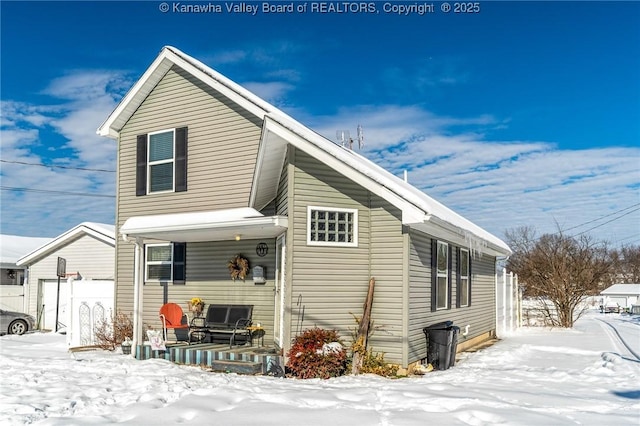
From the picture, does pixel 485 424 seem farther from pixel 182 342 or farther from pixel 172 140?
pixel 172 140

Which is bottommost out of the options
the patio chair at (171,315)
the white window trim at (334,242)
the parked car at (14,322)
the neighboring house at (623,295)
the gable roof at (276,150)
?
the neighboring house at (623,295)

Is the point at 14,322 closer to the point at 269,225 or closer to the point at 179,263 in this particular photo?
the point at 179,263

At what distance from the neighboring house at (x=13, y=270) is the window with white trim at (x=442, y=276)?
14.9 meters

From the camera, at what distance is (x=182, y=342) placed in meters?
11.7

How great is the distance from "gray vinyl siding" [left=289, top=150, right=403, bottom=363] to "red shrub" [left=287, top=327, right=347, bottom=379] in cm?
40

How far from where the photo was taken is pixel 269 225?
9.50 metres

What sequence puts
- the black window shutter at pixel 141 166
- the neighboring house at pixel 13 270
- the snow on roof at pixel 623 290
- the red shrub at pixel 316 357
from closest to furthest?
1. the red shrub at pixel 316 357
2. the black window shutter at pixel 141 166
3. the neighboring house at pixel 13 270
4. the snow on roof at pixel 623 290

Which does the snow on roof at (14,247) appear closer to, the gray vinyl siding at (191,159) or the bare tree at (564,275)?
the gray vinyl siding at (191,159)

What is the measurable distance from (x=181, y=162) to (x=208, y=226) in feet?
10.1

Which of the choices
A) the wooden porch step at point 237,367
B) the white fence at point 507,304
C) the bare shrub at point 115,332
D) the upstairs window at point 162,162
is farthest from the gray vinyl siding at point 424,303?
the bare shrub at point 115,332

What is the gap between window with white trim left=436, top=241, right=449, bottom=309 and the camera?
11484 millimetres

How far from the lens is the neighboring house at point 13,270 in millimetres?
20641

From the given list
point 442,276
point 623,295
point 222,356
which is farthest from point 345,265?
point 623,295

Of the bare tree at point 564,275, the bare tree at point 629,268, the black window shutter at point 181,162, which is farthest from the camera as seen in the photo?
the bare tree at point 629,268
